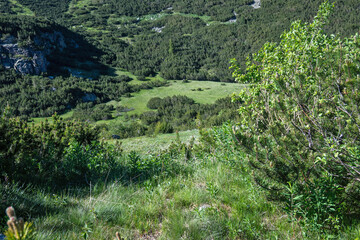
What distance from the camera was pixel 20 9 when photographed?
168500mm

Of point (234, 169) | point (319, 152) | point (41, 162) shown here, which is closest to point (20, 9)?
point (41, 162)

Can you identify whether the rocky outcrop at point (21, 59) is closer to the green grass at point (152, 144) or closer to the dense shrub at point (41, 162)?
the green grass at point (152, 144)

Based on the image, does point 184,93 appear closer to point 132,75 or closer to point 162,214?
point 132,75

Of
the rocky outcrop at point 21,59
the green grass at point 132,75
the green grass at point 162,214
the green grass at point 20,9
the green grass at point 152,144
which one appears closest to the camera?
the green grass at point 162,214

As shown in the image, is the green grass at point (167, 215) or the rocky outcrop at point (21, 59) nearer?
the green grass at point (167, 215)

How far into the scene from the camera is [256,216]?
2.53m

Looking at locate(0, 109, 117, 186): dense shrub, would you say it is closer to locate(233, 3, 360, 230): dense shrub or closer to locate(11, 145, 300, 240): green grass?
locate(11, 145, 300, 240): green grass

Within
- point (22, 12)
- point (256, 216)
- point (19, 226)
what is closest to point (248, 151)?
point (256, 216)

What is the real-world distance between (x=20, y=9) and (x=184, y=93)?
168 m

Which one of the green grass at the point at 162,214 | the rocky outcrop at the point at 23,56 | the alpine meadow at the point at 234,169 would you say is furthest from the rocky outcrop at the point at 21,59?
the green grass at the point at 162,214

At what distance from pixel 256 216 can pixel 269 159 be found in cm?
74

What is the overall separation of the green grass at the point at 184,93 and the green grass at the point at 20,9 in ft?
464

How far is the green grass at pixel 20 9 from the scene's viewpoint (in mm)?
162750

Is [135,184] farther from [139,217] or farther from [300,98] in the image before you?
[300,98]
